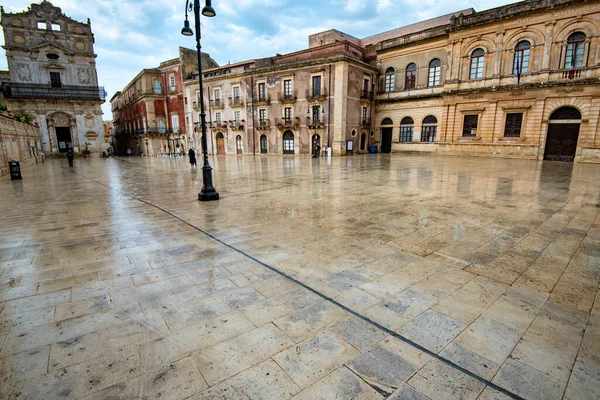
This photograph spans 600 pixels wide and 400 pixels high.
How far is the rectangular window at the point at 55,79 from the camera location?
32.7 m

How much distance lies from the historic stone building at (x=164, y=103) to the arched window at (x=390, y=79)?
23.5m

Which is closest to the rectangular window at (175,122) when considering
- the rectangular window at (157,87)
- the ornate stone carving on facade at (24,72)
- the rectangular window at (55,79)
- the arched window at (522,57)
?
the rectangular window at (157,87)

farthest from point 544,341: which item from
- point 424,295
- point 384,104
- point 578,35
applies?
point 384,104

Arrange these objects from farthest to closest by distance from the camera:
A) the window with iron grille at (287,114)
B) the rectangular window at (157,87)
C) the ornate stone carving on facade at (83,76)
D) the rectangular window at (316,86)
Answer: the rectangular window at (157,87) < the ornate stone carving on facade at (83,76) < the window with iron grille at (287,114) < the rectangular window at (316,86)

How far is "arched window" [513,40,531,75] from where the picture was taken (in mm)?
20938

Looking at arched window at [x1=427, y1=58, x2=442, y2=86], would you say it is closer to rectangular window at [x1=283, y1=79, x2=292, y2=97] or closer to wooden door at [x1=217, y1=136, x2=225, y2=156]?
rectangular window at [x1=283, y1=79, x2=292, y2=97]

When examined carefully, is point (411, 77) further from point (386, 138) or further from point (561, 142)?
point (561, 142)

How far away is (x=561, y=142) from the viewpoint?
802 inches

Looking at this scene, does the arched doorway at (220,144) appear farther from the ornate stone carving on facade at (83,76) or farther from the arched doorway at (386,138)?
the arched doorway at (386,138)

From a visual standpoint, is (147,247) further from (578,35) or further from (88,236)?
(578,35)

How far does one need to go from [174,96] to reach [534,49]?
125 feet

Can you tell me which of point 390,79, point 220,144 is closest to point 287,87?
point 390,79

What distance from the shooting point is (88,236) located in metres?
5.06

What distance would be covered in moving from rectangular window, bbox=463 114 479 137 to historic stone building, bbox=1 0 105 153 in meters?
37.6
